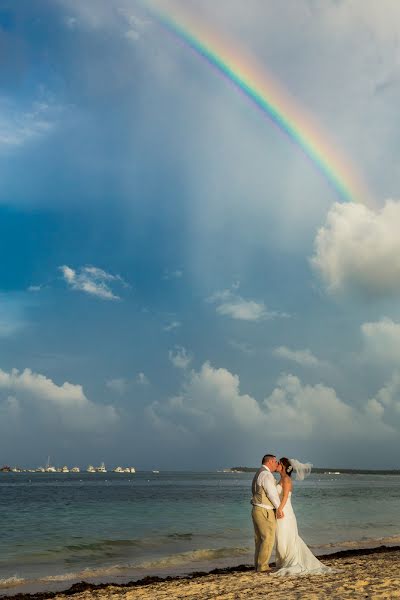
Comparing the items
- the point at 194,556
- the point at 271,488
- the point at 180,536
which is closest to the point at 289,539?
the point at 271,488

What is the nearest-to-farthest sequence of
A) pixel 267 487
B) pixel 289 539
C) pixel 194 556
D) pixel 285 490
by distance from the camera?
pixel 267 487, pixel 285 490, pixel 289 539, pixel 194 556

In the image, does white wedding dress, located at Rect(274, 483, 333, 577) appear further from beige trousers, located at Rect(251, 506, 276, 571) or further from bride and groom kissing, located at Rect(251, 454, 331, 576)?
beige trousers, located at Rect(251, 506, 276, 571)

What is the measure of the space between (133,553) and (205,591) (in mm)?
14530

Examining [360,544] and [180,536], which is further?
[180,536]

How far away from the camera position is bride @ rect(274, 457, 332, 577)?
1367 cm

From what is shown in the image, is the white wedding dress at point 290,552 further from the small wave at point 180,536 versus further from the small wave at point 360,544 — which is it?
the small wave at point 180,536

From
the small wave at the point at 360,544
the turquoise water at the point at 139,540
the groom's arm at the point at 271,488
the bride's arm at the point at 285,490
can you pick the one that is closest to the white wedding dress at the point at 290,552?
the bride's arm at the point at 285,490

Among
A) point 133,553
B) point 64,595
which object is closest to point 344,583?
point 64,595

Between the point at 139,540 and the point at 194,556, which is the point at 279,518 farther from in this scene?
the point at 139,540

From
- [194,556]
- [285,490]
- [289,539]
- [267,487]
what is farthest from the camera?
[194,556]

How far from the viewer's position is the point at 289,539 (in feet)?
45.4

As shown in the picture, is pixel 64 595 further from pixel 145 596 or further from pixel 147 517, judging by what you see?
pixel 147 517

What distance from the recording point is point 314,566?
13969 millimetres

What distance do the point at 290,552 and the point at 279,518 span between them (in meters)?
1.04
